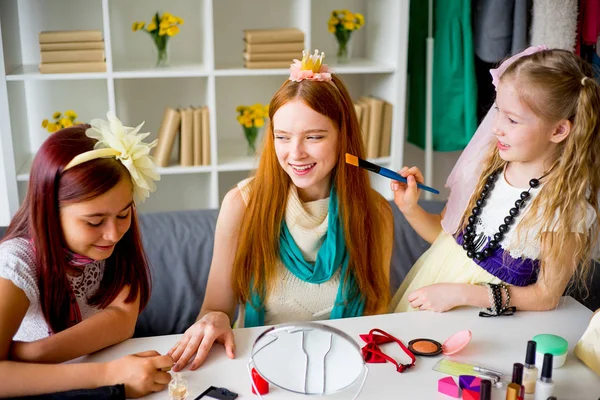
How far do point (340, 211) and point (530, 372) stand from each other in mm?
605

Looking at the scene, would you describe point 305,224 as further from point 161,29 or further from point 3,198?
point 3,198

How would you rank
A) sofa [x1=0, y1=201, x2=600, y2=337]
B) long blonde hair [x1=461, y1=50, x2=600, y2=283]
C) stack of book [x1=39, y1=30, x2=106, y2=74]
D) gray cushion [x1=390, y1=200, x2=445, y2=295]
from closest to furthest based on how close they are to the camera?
1. long blonde hair [x1=461, y1=50, x2=600, y2=283]
2. sofa [x1=0, y1=201, x2=600, y2=337]
3. gray cushion [x1=390, y1=200, x2=445, y2=295]
4. stack of book [x1=39, y1=30, x2=106, y2=74]

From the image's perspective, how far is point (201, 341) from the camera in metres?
1.25

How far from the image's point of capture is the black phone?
3.61ft

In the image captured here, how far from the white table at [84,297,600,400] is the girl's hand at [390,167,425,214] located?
31cm

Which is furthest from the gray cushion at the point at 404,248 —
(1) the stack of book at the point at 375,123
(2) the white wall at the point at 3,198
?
(2) the white wall at the point at 3,198

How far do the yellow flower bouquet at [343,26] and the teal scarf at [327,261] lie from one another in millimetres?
1533

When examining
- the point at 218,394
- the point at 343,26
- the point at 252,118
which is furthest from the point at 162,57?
the point at 218,394

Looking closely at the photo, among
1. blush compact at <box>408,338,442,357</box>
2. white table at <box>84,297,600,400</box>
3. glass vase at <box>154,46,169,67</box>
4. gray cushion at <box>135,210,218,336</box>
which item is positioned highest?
glass vase at <box>154,46,169,67</box>

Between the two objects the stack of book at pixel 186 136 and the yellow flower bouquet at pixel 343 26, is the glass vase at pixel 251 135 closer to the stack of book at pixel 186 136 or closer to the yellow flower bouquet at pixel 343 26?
the stack of book at pixel 186 136

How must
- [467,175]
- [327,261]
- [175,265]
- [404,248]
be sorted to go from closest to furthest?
[327,261] → [467,175] → [175,265] → [404,248]

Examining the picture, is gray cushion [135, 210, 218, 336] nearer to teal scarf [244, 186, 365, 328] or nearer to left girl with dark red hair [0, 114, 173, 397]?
teal scarf [244, 186, 365, 328]

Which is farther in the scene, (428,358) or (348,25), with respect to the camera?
(348,25)

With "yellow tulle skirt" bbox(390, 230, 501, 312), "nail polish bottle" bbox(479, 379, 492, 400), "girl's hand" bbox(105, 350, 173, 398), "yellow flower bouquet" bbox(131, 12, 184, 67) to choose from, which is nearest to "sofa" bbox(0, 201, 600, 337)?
"yellow tulle skirt" bbox(390, 230, 501, 312)
